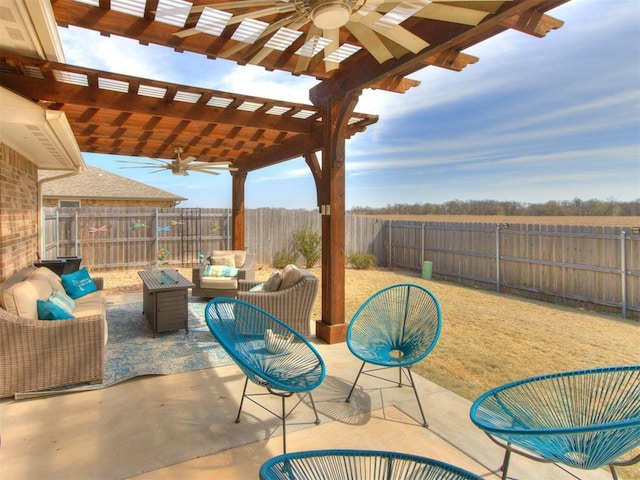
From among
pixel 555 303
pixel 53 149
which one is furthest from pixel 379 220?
pixel 53 149

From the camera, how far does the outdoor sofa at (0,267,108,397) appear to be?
301 cm

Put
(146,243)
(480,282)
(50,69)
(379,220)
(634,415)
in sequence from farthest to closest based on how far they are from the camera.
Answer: (379,220) → (146,243) → (480,282) → (50,69) → (634,415)

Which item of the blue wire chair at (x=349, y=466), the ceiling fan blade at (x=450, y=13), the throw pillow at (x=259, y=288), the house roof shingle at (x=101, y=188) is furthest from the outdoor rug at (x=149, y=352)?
the house roof shingle at (x=101, y=188)

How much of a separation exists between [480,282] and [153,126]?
781cm

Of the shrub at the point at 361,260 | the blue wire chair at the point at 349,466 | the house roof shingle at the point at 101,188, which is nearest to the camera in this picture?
the blue wire chair at the point at 349,466

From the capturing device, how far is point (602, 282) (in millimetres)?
6648

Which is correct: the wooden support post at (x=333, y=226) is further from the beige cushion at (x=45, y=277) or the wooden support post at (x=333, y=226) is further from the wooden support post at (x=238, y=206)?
the wooden support post at (x=238, y=206)

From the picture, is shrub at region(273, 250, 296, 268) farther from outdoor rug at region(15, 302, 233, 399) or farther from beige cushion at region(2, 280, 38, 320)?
beige cushion at region(2, 280, 38, 320)

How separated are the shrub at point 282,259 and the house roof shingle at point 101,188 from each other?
6.21 metres

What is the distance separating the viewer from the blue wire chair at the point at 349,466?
131 cm

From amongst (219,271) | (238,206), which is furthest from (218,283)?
(238,206)

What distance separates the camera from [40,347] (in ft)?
10.1

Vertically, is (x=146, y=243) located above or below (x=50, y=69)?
below

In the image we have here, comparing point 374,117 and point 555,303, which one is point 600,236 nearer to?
point 555,303
